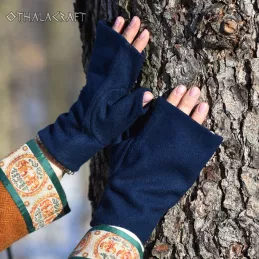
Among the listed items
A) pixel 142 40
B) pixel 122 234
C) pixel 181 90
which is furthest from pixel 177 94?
pixel 122 234

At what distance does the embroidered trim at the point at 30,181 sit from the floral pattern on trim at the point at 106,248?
0.15 metres

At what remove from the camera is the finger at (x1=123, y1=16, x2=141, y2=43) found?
3.54 feet

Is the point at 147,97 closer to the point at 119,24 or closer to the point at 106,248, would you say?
the point at 119,24

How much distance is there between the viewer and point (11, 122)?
12.4ft

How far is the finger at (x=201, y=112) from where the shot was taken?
1008 mm

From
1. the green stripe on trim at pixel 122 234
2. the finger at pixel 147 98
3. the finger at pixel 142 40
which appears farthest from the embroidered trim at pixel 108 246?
the finger at pixel 142 40

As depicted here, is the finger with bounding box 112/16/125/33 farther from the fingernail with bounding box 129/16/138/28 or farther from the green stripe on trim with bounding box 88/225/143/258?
the green stripe on trim with bounding box 88/225/143/258

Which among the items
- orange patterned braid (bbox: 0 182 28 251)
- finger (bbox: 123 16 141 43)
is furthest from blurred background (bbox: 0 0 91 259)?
finger (bbox: 123 16 141 43)

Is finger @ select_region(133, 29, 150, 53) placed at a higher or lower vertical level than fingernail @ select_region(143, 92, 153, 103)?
higher

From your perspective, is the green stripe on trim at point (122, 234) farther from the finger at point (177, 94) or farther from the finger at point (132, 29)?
the finger at point (132, 29)

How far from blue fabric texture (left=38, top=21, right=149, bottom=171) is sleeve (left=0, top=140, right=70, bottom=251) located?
0.04 meters

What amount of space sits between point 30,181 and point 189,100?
35 centimetres

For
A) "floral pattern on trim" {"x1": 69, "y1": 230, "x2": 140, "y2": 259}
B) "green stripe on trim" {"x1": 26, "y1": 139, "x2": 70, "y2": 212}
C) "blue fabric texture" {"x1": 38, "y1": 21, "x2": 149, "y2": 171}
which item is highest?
"blue fabric texture" {"x1": 38, "y1": 21, "x2": 149, "y2": 171}

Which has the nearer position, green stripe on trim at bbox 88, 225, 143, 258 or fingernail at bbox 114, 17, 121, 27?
green stripe on trim at bbox 88, 225, 143, 258
